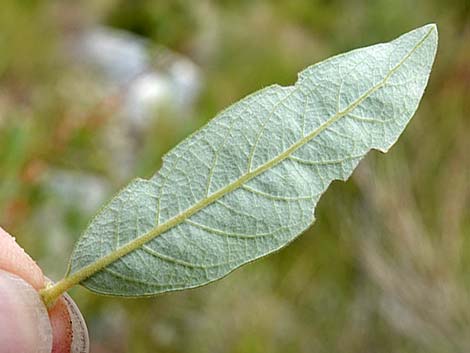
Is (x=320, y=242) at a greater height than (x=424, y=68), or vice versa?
(x=320, y=242)

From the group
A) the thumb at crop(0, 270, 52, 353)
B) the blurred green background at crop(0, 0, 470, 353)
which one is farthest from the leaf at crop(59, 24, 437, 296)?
the blurred green background at crop(0, 0, 470, 353)

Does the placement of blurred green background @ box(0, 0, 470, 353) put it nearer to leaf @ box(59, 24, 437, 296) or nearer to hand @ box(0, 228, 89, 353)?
hand @ box(0, 228, 89, 353)

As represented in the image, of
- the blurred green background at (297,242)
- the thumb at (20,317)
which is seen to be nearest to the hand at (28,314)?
the thumb at (20,317)

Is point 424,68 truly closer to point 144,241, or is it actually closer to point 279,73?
point 144,241

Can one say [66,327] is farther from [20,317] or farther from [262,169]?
[262,169]

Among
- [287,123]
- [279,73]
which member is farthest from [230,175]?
[279,73]

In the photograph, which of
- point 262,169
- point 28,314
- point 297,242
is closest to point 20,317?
point 28,314
